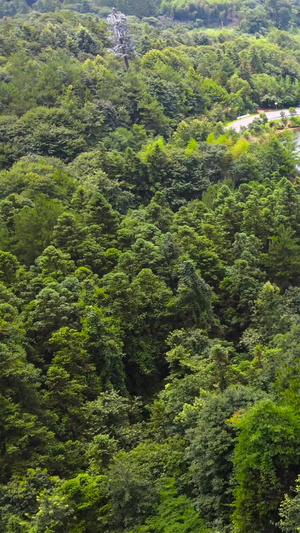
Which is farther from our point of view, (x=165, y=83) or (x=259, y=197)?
(x=165, y=83)

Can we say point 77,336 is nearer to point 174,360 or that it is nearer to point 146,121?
point 174,360

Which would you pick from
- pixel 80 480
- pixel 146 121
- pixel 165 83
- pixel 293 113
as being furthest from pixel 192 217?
pixel 293 113

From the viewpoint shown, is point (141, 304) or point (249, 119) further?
point (249, 119)

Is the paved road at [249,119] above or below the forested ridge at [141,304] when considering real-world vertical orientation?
above

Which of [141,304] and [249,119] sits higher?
[249,119]

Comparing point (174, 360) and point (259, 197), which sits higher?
point (259, 197)

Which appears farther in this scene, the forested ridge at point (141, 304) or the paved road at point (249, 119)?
the paved road at point (249, 119)

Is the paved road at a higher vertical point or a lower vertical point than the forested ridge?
higher

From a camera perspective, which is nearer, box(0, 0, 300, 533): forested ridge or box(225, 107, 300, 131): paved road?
box(0, 0, 300, 533): forested ridge
